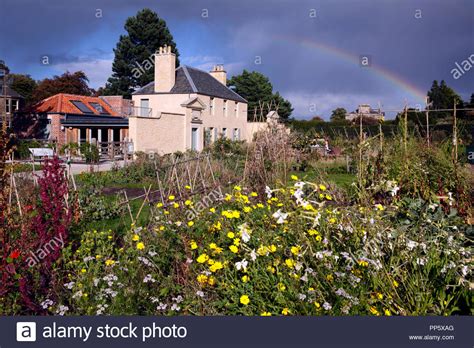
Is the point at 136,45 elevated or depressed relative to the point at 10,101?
elevated

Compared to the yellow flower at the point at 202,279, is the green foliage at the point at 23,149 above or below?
above

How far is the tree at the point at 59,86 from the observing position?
4575cm

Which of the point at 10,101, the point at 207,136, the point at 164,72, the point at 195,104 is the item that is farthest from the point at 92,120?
the point at 207,136

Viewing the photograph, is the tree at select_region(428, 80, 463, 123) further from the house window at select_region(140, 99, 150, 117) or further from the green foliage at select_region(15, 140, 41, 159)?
the green foliage at select_region(15, 140, 41, 159)

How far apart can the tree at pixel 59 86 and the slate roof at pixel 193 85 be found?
609 inches

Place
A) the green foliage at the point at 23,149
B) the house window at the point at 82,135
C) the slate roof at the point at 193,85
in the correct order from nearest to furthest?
1. the green foliage at the point at 23,149
2. the slate roof at the point at 193,85
3. the house window at the point at 82,135

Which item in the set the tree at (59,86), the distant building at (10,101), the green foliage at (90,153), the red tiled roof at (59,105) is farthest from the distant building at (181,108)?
the tree at (59,86)

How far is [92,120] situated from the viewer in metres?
34.6

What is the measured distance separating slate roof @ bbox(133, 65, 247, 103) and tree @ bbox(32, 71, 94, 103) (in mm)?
15468

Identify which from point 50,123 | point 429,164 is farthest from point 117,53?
point 429,164

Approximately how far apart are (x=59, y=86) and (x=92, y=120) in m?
13.9

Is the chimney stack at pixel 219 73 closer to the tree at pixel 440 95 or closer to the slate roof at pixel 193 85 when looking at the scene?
the slate roof at pixel 193 85

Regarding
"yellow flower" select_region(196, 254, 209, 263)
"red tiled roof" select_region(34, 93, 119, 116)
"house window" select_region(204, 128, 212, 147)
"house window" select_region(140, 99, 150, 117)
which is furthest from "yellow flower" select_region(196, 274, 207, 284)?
"red tiled roof" select_region(34, 93, 119, 116)

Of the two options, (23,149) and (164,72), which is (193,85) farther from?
(23,149)
